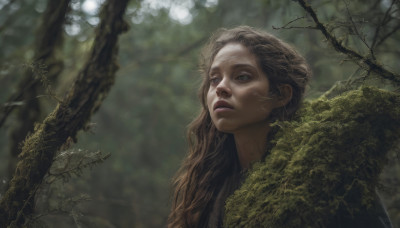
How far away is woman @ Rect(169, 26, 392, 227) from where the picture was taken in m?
2.44

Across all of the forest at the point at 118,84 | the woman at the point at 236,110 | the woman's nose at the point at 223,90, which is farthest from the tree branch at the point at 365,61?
the woman's nose at the point at 223,90

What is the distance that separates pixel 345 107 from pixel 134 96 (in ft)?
28.9

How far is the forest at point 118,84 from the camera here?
2.16 meters

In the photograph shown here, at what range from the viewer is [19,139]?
276 cm

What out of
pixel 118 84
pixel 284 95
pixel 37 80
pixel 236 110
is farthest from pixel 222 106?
pixel 118 84

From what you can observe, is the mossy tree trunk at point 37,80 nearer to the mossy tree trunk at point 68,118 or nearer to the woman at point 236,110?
the mossy tree trunk at point 68,118

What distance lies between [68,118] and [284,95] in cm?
154

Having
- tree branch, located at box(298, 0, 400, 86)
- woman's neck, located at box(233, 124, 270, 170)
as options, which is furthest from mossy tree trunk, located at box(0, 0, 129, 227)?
tree branch, located at box(298, 0, 400, 86)

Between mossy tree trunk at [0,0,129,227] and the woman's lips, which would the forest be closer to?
mossy tree trunk at [0,0,129,227]

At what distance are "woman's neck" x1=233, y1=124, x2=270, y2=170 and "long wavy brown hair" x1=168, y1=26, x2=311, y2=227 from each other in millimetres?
131

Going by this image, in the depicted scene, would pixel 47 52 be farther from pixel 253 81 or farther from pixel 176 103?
pixel 176 103

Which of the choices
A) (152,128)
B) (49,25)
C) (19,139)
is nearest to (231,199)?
(19,139)

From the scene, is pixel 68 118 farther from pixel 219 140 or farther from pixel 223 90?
pixel 219 140

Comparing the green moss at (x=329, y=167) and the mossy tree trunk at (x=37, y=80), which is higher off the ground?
the mossy tree trunk at (x=37, y=80)
